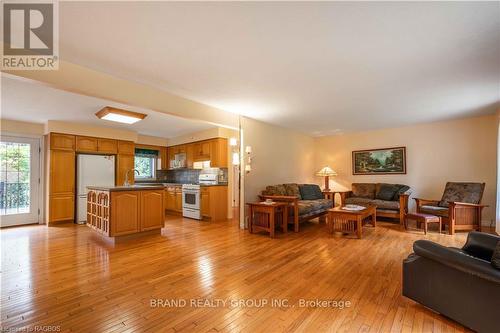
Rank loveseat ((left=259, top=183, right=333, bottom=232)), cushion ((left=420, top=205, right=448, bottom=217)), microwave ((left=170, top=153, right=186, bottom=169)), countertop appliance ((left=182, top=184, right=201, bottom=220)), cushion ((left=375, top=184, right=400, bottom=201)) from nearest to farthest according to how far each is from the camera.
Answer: cushion ((left=420, top=205, right=448, bottom=217))
loveseat ((left=259, top=183, right=333, bottom=232))
cushion ((left=375, top=184, right=400, bottom=201))
countertop appliance ((left=182, top=184, right=201, bottom=220))
microwave ((left=170, top=153, right=186, bottom=169))

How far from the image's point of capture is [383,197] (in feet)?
18.4

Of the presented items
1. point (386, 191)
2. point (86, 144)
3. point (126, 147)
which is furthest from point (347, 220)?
point (86, 144)

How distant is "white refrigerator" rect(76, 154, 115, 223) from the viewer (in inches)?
218

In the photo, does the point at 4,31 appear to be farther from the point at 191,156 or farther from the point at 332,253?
the point at 191,156

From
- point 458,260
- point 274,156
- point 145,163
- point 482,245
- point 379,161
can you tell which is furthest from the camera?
point 145,163

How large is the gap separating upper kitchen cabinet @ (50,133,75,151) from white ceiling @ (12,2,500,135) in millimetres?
3731

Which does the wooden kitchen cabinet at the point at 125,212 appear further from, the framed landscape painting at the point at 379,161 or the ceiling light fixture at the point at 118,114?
the framed landscape painting at the point at 379,161

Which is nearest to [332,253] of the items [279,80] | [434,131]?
[279,80]

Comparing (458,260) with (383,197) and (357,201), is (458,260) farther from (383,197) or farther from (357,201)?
(383,197)

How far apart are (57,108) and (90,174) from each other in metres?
1.94

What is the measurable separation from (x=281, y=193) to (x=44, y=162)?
18.9ft

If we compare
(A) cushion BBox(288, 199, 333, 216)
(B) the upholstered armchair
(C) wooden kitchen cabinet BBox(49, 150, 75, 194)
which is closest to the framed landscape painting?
(B) the upholstered armchair

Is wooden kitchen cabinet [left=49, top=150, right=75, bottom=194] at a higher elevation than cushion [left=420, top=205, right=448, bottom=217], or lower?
higher

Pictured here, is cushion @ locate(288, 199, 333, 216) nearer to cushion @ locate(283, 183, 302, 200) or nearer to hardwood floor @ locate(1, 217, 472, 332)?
cushion @ locate(283, 183, 302, 200)
